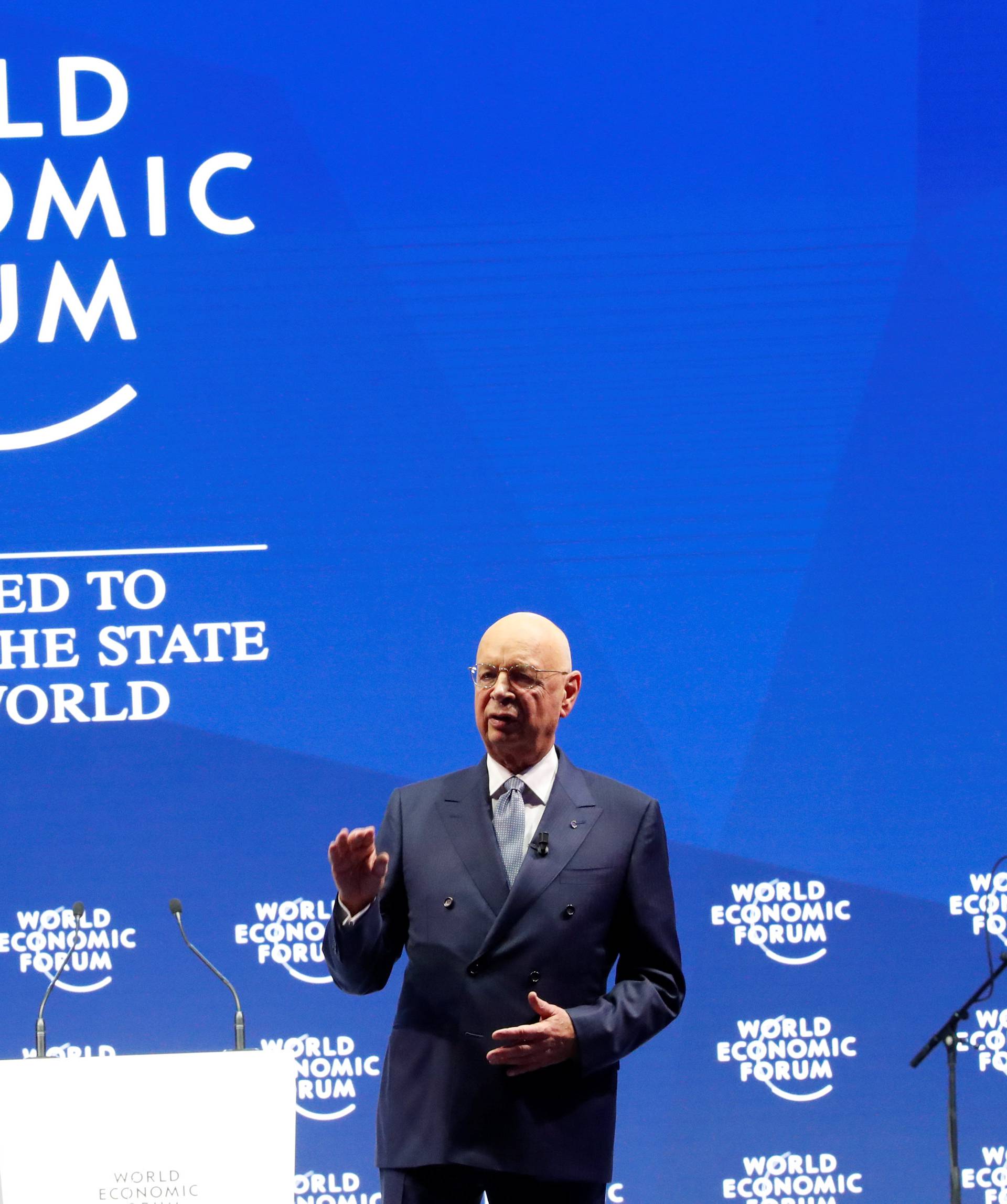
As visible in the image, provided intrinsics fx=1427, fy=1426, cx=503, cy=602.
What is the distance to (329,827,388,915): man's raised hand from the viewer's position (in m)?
2.03

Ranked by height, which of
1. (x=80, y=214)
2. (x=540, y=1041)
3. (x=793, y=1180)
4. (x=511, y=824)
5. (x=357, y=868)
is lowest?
(x=793, y=1180)

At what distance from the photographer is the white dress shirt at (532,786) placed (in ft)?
7.56

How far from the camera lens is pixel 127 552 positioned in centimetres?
333

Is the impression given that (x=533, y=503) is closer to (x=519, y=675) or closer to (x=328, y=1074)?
(x=519, y=675)

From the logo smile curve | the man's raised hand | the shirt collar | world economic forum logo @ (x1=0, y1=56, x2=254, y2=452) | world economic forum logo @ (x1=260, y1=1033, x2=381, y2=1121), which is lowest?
world economic forum logo @ (x1=260, y1=1033, x2=381, y2=1121)

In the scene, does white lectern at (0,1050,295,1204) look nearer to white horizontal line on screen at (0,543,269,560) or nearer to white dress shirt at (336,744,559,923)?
white dress shirt at (336,744,559,923)

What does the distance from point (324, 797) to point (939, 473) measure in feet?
5.37

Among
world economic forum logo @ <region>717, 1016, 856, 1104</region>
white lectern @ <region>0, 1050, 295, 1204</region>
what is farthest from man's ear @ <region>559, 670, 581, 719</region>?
world economic forum logo @ <region>717, 1016, 856, 1104</region>

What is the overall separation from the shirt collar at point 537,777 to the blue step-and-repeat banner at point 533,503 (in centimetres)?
99

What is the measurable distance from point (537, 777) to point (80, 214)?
190 cm

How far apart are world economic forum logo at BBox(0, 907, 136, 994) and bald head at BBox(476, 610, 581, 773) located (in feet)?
4.57

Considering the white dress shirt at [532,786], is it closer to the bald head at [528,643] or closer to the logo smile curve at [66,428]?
the bald head at [528,643]

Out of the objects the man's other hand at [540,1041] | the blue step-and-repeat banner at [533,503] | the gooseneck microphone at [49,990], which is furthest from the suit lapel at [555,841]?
Answer: the blue step-and-repeat banner at [533,503]

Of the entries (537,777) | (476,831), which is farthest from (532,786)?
(476,831)
